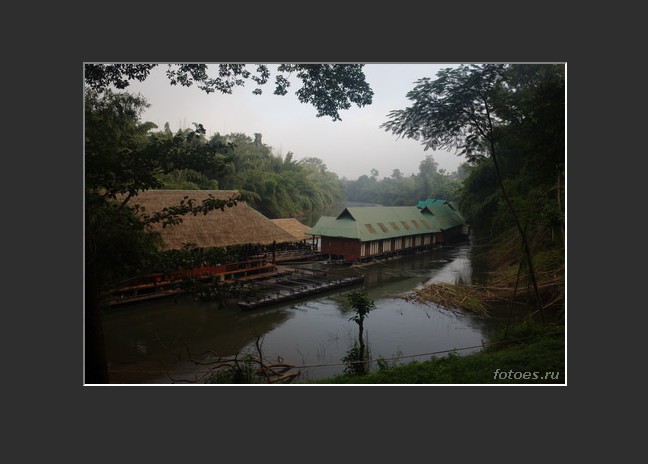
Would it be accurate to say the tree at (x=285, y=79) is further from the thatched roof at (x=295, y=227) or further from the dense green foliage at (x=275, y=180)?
the thatched roof at (x=295, y=227)

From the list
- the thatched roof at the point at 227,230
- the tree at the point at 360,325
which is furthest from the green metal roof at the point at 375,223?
the tree at the point at 360,325

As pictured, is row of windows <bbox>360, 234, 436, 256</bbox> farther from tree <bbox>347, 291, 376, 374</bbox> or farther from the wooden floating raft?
tree <bbox>347, 291, 376, 374</bbox>

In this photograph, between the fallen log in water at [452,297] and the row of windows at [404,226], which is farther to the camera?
the row of windows at [404,226]

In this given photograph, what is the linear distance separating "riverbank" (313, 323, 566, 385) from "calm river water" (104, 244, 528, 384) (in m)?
0.29

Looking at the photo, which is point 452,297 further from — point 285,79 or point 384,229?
point 285,79

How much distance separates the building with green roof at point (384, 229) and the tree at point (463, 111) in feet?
5.41

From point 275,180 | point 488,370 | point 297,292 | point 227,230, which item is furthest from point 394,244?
point 488,370

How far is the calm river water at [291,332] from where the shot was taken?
511 centimetres

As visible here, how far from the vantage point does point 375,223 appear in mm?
7324

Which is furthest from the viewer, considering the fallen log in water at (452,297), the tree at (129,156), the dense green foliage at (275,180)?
the fallen log in water at (452,297)

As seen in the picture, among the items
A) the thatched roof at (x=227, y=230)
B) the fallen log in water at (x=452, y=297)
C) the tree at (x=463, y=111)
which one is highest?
the tree at (x=463, y=111)

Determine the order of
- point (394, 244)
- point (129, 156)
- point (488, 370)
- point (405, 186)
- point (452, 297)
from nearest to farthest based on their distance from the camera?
point (129, 156) < point (488, 370) < point (405, 186) < point (452, 297) < point (394, 244)

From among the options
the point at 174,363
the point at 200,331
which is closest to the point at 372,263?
the point at 200,331

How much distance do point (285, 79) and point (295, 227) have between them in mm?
3230
